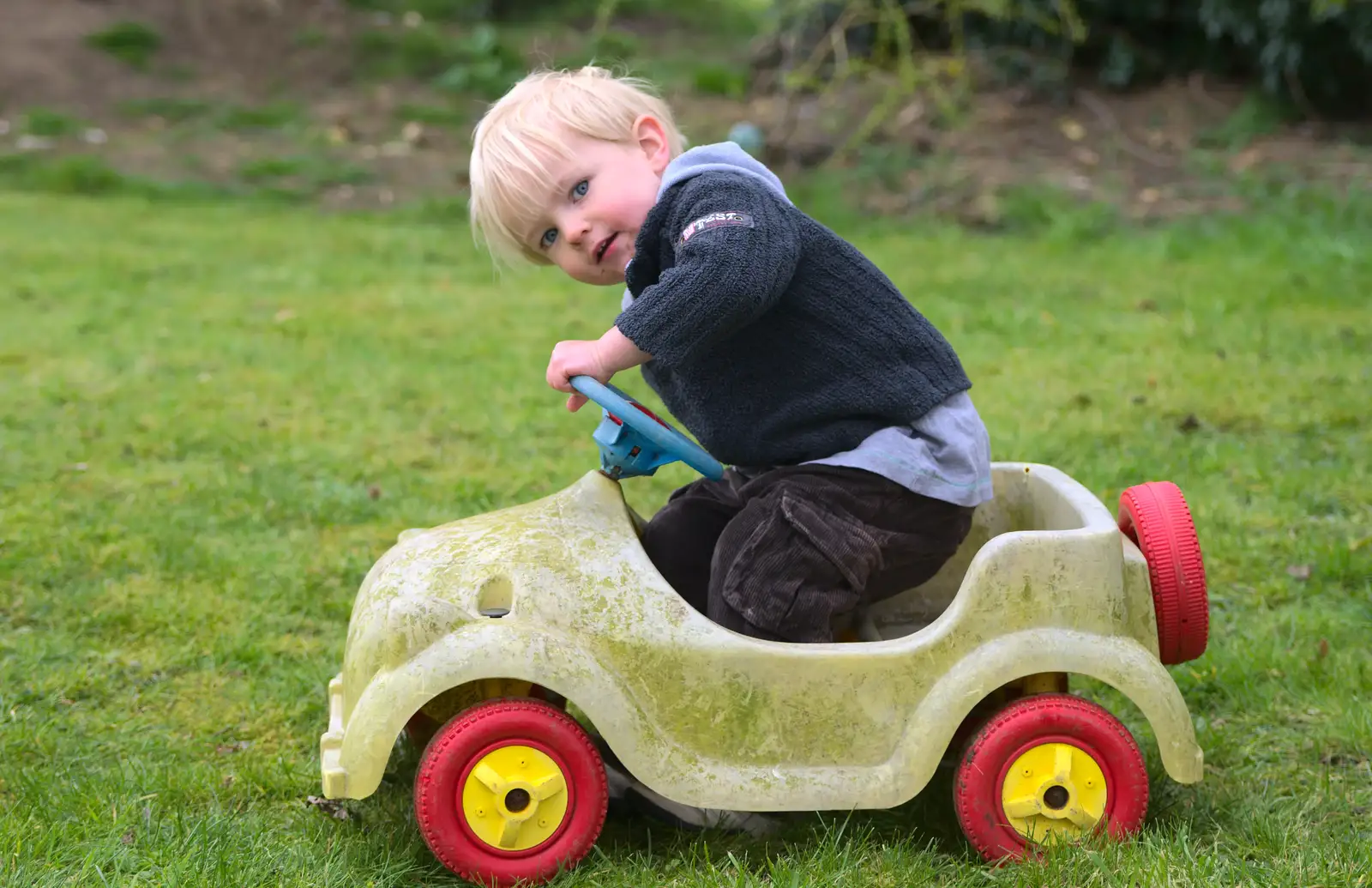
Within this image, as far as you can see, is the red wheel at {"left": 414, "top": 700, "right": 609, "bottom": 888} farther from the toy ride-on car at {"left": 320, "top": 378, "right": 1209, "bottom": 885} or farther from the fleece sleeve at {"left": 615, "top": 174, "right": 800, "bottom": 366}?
the fleece sleeve at {"left": 615, "top": 174, "right": 800, "bottom": 366}

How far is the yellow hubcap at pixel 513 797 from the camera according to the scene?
2.28 m

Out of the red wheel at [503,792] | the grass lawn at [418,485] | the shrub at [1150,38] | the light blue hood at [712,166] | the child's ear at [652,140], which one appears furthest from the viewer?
the shrub at [1150,38]

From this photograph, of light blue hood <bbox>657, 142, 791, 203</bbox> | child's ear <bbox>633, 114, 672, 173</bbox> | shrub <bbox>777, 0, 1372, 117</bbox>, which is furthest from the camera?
shrub <bbox>777, 0, 1372, 117</bbox>

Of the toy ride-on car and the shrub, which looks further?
the shrub

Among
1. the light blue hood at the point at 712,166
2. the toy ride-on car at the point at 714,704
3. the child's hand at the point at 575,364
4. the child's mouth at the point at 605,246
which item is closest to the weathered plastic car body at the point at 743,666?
the toy ride-on car at the point at 714,704

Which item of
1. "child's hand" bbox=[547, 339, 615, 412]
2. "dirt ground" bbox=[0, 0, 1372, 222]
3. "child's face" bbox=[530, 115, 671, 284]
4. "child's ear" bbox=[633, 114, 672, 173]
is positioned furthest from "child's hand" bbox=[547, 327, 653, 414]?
"dirt ground" bbox=[0, 0, 1372, 222]

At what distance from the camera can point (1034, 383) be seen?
196 inches

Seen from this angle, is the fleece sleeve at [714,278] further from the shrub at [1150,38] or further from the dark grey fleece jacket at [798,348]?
the shrub at [1150,38]

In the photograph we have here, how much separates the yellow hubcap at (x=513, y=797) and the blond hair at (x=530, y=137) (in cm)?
92

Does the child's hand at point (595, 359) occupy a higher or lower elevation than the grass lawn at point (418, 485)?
higher

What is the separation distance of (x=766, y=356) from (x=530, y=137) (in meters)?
0.56

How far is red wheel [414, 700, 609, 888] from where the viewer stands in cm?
228

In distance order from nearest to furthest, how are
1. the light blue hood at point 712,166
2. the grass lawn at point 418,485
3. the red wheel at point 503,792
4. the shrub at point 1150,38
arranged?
the red wheel at point 503,792, the grass lawn at point 418,485, the light blue hood at point 712,166, the shrub at point 1150,38

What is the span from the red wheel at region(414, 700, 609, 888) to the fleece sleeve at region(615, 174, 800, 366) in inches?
24.5
